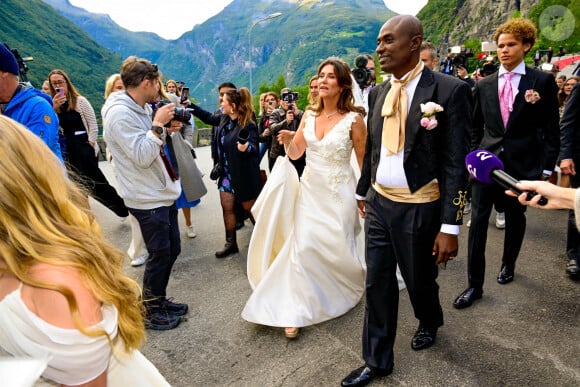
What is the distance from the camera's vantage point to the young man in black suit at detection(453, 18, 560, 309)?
11.2ft

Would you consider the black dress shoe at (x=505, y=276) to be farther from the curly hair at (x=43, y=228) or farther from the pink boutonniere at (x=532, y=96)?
the curly hair at (x=43, y=228)

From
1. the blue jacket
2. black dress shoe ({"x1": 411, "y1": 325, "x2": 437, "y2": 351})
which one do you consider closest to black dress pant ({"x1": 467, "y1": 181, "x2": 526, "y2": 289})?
black dress shoe ({"x1": 411, "y1": 325, "x2": 437, "y2": 351})

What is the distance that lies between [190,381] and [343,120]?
2439mm

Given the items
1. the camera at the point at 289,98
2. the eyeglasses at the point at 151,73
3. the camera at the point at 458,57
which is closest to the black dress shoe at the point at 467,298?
the eyeglasses at the point at 151,73

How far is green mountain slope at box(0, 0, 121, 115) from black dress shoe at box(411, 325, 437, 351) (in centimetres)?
4911

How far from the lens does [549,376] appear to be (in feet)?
8.64

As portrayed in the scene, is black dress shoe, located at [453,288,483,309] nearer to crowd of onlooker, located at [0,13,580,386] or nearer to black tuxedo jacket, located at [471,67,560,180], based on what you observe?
crowd of onlooker, located at [0,13,580,386]

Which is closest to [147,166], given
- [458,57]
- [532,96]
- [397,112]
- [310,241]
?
[310,241]

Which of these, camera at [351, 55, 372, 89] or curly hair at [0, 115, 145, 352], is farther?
camera at [351, 55, 372, 89]

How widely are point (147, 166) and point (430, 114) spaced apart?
2.14 meters

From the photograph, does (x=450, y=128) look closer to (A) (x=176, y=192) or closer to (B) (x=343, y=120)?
(B) (x=343, y=120)

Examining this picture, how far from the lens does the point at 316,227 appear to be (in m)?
3.48

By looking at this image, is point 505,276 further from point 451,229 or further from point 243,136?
point 243,136

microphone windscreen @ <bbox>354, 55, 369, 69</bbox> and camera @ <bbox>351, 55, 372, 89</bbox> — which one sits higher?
microphone windscreen @ <bbox>354, 55, 369, 69</bbox>
